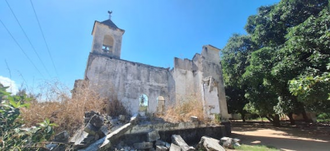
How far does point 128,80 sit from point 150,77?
5.05ft

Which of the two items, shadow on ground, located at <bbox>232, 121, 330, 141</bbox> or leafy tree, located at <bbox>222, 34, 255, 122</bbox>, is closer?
shadow on ground, located at <bbox>232, 121, 330, 141</bbox>

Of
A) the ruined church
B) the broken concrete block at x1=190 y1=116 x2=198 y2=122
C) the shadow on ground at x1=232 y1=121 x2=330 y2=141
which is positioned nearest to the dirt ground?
the shadow on ground at x1=232 y1=121 x2=330 y2=141

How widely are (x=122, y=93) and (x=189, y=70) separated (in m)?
4.72

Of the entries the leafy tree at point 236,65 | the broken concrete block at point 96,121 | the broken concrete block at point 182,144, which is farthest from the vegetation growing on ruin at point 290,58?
the broken concrete block at point 96,121

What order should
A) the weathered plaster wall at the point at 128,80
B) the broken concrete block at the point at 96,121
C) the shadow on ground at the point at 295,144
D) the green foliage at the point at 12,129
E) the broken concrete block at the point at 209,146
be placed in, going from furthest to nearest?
1. the weathered plaster wall at the point at 128,80
2. the shadow on ground at the point at 295,144
3. the broken concrete block at the point at 209,146
4. the broken concrete block at the point at 96,121
5. the green foliage at the point at 12,129

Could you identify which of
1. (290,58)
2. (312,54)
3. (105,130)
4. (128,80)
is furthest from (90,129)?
(312,54)

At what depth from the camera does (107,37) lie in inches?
400

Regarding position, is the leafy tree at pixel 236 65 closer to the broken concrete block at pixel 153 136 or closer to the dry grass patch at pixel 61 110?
the broken concrete block at pixel 153 136

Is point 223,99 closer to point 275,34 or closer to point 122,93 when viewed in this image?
point 275,34

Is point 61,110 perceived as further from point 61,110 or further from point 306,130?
point 306,130

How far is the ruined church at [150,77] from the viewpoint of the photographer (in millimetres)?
7590

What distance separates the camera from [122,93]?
8391mm

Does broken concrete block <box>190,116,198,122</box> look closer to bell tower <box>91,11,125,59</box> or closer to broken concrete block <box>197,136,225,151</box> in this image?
broken concrete block <box>197,136,225,151</box>

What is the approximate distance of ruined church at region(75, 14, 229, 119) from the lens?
7590mm
